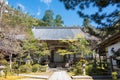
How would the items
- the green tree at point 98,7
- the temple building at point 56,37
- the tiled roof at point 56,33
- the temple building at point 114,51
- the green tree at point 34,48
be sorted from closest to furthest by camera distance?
the green tree at point 98,7 → the temple building at point 114,51 → the green tree at point 34,48 → the temple building at point 56,37 → the tiled roof at point 56,33

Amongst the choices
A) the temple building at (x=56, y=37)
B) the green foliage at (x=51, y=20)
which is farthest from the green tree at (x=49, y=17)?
the temple building at (x=56, y=37)

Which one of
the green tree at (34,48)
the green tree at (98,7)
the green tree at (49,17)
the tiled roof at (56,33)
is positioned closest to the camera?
the green tree at (98,7)

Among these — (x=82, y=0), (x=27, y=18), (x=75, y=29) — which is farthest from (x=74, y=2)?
(x=27, y=18)

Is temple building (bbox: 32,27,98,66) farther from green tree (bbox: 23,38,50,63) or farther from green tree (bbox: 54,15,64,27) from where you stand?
green tree (bbox: 54,15,64,27)

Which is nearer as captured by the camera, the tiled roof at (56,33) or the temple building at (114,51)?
the temple building at (114,51)

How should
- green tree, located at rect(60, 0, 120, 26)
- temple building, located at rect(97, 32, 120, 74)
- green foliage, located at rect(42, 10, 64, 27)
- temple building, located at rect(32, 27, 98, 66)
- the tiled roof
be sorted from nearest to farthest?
green tree, located at rect(60, 0, 120, 26) → temple building, located at rect(97, 32, 120, 74) → temple building, located at rect(32, 27, 98, 66) → the tiled roof → green foliage, located at rect(42, 10, 64, 27)

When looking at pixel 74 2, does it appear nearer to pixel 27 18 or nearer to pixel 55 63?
pixel 55 63

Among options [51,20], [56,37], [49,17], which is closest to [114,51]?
[56,37]

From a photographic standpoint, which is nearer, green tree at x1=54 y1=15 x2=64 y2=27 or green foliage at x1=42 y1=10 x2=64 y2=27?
green foliage at x1=42 y1=10 x2=64 y2=27

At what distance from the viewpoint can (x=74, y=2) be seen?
8.09m

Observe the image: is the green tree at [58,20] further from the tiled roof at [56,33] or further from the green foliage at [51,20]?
the tiled roof at [56,33]

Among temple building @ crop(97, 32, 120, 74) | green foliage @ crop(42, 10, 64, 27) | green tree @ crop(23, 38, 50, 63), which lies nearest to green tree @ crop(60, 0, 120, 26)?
temple building @ crop(97, 32, 120, 74)

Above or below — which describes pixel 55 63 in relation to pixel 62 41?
below

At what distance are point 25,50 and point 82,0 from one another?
43.8ft
